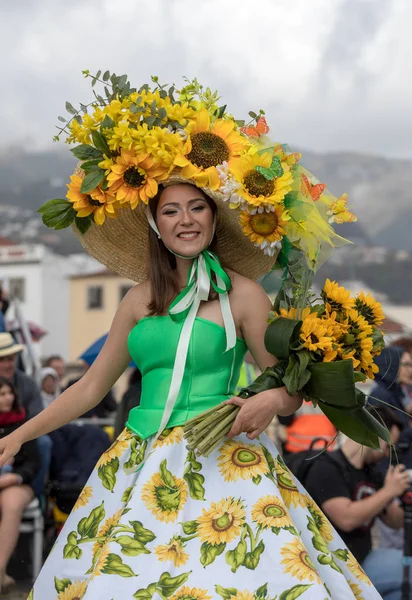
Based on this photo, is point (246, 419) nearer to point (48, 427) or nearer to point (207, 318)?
point (207, 318)

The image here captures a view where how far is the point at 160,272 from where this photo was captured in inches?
139

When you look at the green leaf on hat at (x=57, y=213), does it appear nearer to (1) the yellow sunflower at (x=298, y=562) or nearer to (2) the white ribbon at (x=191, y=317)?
(2) the white ribbon at (x=191, y=317)

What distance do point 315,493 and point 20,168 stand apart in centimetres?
15733

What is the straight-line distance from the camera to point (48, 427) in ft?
11.6

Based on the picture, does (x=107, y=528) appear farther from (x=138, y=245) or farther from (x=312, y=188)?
(x=312, y=188)

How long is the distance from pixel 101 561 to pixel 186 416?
1.84 ft

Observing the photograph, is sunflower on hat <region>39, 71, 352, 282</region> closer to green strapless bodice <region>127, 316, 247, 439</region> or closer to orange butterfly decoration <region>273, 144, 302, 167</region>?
orange butterfly decoration <region>273, 144, 302, 167</region>

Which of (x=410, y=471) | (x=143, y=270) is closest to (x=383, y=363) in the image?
(x=410, y=471)

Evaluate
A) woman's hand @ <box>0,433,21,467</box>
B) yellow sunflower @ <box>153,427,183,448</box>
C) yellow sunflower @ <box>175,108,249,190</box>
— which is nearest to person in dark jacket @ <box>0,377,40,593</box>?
woman's hand @ <box>0,433,21,467</box>

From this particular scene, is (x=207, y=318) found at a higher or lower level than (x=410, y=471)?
higher

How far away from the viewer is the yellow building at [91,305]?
2301 inches

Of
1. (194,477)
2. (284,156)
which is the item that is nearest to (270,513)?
(194,477)

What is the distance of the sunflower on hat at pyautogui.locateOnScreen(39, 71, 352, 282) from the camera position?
3.31 meters

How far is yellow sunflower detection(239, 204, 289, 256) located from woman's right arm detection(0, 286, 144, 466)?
45cm
